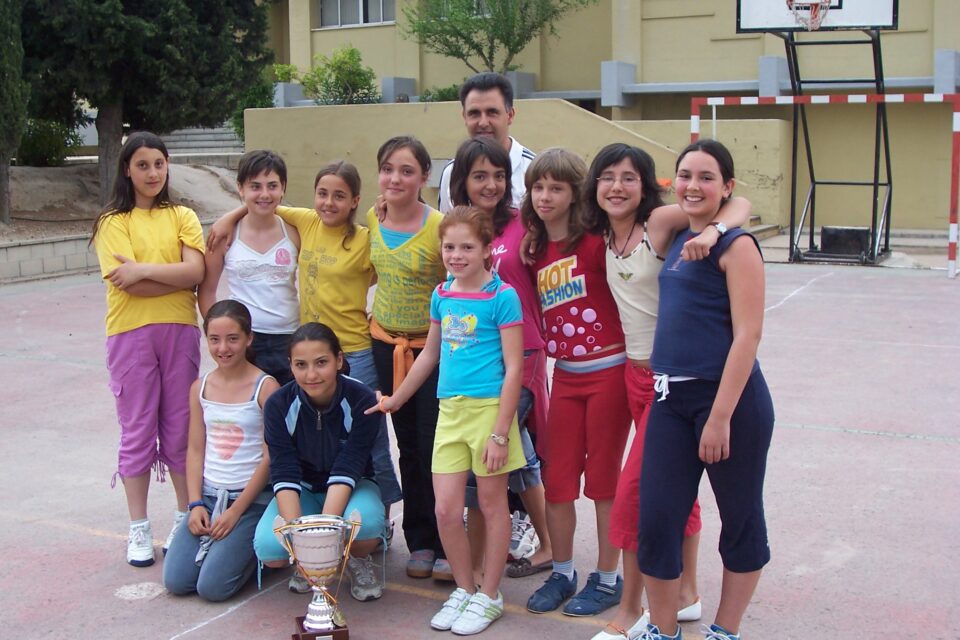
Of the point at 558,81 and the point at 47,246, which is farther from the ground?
the point at 558,81

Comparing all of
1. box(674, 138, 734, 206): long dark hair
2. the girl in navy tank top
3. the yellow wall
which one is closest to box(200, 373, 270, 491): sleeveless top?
the girl in navy tank top

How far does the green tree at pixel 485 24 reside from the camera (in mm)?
20188

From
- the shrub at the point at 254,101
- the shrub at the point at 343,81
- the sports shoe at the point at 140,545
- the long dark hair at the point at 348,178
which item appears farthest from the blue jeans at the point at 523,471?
the shrub at the point at 254,101

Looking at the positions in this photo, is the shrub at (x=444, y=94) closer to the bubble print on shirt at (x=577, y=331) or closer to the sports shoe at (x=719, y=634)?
the bubble print on shirt at (x=577, y=331)

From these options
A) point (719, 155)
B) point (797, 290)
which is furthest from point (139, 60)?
point (719, 155)

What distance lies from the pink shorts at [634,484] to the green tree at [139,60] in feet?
38.6

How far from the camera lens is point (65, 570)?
4.35 metres

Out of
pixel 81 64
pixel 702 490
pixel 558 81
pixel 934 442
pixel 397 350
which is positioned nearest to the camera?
pixel 397 350

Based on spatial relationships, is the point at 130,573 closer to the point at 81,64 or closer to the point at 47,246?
the point at 47,246

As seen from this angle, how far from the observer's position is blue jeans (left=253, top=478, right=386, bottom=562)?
3918mm

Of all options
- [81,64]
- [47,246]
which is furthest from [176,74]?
[47,246]

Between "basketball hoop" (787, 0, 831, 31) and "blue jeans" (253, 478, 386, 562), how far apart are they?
11117mm

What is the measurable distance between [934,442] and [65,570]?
440cm

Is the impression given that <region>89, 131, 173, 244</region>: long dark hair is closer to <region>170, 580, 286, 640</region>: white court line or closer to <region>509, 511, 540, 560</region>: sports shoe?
<region>170, 580, 286, 640</region>: white court line
